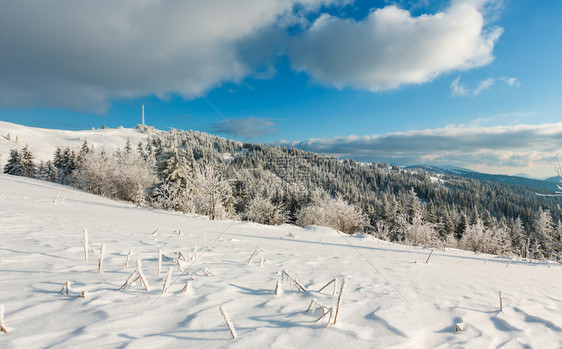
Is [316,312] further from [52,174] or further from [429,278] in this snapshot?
[52,174]

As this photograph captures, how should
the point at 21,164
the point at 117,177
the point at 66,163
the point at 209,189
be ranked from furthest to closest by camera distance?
1. the point at 66,163
2. the point at 21,164
3. the point at 117,177
4. the point at 209,189

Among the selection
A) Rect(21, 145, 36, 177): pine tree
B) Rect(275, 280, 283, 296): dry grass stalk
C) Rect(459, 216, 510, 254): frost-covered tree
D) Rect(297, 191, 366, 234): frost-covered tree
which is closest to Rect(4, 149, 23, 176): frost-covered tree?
Rect(21, 145, 36, 177): pine tree

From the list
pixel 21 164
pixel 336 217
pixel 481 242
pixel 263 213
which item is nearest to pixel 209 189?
pixel 263 213

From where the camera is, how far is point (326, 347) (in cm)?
177

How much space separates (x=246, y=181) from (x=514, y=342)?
182 feet

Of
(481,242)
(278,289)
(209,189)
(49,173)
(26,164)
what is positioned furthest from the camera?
(49,173)

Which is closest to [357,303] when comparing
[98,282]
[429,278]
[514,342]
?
[514,342]

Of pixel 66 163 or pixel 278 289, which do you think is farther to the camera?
pixel 66 163

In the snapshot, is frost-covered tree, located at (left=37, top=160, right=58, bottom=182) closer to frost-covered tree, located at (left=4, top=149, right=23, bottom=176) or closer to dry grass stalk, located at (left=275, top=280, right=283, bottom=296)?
frost-covered tree, located at (left=4, top=149, right=23, bottom=176)

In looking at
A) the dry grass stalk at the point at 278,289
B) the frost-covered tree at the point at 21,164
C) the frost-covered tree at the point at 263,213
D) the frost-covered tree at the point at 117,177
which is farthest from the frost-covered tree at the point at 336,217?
the frost-covered tree at the point at 21,164

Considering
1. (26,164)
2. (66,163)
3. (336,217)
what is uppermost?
(66,163)

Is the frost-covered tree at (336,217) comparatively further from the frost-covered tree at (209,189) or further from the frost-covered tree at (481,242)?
the frost-covered tree at (481,242)

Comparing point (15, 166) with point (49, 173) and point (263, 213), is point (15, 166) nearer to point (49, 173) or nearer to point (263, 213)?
point (49, 173)

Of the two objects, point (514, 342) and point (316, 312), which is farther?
point (316, 312)
